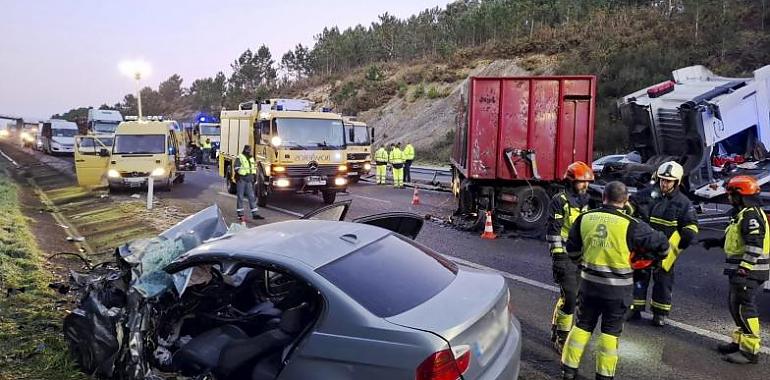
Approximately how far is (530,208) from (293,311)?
314 inches

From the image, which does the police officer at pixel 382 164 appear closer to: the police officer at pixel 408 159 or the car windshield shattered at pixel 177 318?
the police officer at pixel 408 159

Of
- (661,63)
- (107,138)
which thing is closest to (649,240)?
(107,138)

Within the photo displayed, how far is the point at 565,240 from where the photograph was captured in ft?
16.1

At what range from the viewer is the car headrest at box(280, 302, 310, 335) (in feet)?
10.4

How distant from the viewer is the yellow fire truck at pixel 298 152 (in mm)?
13250

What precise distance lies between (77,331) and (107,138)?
16.0 metres

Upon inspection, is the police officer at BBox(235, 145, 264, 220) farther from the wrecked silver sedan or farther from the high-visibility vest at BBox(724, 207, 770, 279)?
the high-visibility vest at BBox(724, 207, 770, 279)

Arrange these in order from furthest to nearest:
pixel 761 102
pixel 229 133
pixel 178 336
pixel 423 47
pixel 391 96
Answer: pixel 423 47
pixel 391 96
pixel 229 133
pixel 761 102
pixel 178 336

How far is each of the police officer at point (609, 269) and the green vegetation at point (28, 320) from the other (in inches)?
144

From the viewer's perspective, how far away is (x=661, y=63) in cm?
2506

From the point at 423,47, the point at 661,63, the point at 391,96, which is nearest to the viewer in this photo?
the point at 661,63

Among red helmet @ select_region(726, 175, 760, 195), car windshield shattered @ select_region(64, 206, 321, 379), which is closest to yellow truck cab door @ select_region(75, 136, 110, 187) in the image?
car windshield shattered @ select_region(64, 206, 321, 379)

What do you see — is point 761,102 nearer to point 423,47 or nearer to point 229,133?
point 229,133

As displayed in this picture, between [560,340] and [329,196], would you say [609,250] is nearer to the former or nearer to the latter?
[560,340]
